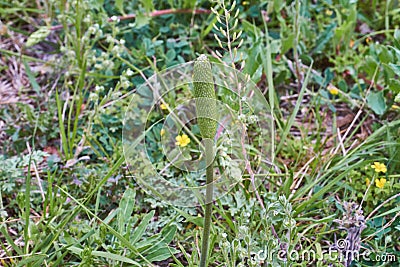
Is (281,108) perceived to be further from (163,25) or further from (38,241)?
(38,241)

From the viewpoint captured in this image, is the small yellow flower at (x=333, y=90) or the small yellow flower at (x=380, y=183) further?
the small yellow flower at (x=333, y=90)

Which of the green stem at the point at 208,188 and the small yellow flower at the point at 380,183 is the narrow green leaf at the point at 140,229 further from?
the small yellow flower at the point at 380,183

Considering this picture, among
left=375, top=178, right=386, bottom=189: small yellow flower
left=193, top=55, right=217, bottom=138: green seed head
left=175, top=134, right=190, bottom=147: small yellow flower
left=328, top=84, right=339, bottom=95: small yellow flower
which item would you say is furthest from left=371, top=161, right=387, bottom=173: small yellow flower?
left=193, top=55, right=217, bottom=138: green seed head

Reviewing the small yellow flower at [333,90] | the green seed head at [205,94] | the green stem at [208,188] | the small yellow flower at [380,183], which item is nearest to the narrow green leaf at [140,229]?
the green stem at [208,188]

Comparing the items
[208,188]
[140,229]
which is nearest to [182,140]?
[140,229]

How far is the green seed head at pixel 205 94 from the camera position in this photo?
141 centimetres

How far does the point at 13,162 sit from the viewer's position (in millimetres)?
2275

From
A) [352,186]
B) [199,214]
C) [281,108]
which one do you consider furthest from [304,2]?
[199,214]

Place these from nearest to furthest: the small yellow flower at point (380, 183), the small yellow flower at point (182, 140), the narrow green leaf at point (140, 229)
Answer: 1. the narrow green leaf at point (140, 229)
2. the small yellow flower at point (380, 183)
3. the small yellow flower at point (182, 140)

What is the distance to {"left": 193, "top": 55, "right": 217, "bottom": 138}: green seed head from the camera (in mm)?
1414

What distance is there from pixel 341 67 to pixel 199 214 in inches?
43.1

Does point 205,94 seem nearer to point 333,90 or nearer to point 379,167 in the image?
point 379,167

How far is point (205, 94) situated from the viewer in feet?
4.74

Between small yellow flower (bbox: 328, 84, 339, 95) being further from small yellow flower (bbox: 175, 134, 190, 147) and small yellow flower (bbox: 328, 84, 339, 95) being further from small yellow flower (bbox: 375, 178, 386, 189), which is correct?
small yellow flower (bbox: 175, 134, 190, 147)
